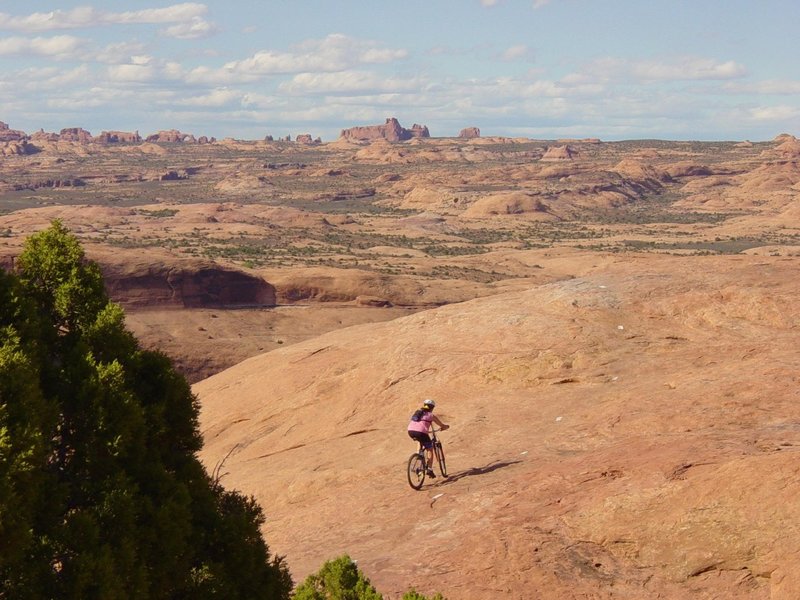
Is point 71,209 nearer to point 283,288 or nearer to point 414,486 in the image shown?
point 283,288

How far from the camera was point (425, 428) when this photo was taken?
52.5 ft

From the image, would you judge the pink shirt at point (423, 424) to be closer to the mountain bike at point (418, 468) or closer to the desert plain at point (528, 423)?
the mountain bike at point (418, 468)

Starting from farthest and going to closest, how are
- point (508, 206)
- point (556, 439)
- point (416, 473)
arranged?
point (508, 206)
point (556, 439)
point (416, 473)

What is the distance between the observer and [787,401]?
1652 centimetres

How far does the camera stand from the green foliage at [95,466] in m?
7.80

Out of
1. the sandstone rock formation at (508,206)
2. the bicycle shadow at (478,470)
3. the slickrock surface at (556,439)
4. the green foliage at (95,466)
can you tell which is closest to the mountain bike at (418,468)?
the slickrock surface at (556,439)

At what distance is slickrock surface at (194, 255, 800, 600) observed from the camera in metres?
11.9

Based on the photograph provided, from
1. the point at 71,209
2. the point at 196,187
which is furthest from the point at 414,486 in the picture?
the point at 196,187

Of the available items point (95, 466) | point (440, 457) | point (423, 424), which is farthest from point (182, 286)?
point (95, 466)

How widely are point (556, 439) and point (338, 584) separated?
22.2ft

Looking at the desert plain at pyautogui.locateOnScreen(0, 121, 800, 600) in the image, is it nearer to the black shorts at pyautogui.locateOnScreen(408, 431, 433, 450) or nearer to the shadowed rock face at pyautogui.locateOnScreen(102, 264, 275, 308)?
the shadowed rock face at pyautogui.locateOnScreen(102, 264, 275, 308)

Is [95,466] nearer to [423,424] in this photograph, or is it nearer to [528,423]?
[423,424]

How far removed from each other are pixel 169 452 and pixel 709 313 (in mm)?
17270

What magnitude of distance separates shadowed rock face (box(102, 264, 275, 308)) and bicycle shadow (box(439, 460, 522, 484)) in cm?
3631
